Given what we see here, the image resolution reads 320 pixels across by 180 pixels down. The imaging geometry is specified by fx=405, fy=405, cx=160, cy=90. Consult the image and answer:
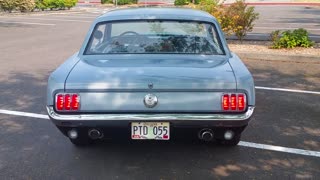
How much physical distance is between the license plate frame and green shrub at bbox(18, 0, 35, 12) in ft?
94.4

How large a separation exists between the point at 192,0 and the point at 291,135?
3460 cm

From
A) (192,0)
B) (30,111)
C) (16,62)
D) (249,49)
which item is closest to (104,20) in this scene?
(30,111)

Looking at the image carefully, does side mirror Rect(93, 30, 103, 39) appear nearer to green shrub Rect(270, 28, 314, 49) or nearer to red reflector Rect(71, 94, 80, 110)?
red reflector Rect(71, 94, 80, 110)

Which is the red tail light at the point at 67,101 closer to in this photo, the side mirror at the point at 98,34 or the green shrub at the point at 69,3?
the side mirror at the point at 98,34

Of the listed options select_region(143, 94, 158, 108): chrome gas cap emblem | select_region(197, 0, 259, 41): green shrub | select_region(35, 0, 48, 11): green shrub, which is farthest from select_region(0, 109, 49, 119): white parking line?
select_region(35, 0, 48, 11): green shrub

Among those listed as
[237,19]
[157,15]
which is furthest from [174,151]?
[237,19]

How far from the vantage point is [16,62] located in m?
10.4

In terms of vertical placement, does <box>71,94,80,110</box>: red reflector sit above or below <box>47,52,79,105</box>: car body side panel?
below

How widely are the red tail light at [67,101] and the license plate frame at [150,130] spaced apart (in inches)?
21.4

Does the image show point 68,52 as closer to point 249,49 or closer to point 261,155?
point 249,49

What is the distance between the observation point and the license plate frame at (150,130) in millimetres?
3721

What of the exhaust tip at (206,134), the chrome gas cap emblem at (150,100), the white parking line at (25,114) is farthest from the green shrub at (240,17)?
the chrome gas cap emblem at (150,100)

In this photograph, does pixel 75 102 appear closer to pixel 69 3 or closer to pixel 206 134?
pixel 206 134

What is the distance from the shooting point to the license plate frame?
372 cm
